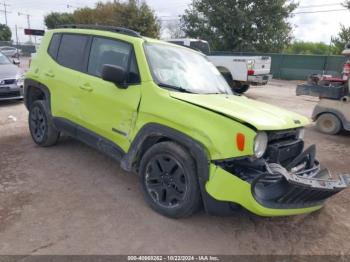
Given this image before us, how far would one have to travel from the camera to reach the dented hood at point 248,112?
10.3 feet

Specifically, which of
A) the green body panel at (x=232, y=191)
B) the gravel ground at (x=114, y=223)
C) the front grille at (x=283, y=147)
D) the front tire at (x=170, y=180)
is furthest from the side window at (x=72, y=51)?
the front grille at (x=283, y=147)

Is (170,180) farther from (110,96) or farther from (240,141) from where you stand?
(110,96)

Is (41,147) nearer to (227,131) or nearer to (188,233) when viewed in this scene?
(188,233)

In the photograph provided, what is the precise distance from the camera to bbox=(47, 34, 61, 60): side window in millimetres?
5180

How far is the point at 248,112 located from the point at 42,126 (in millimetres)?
3539

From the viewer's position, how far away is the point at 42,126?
5.47 m

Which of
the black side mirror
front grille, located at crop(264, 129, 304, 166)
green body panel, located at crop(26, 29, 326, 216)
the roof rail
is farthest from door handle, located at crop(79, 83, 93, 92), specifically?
front grille, located at crop(264, 129, 304, 166)

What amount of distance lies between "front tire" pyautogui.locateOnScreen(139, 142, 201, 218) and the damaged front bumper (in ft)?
0.87

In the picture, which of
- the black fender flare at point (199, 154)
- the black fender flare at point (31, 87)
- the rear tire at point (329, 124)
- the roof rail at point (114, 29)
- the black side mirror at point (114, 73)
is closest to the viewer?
the black fender flare at point (199, 154)

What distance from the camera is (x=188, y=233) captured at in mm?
3365

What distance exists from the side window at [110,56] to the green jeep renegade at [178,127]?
1 centimetres

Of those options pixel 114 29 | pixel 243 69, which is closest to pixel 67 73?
pixel 114 29

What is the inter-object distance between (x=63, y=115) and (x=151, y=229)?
7.71 feet

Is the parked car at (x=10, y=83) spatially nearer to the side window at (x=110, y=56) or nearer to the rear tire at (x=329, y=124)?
the side window at (x=110, y=56)
